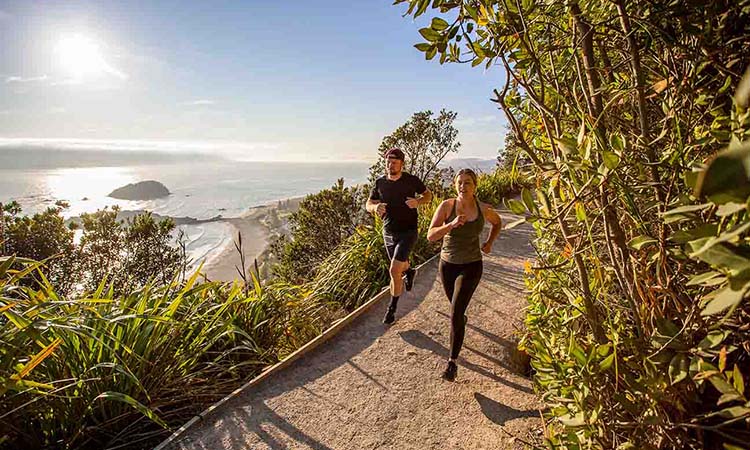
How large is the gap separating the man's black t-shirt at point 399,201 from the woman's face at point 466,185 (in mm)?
1245

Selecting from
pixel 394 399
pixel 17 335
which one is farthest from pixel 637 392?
pixel 17 335

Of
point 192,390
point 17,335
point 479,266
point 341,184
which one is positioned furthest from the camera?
point 341,184

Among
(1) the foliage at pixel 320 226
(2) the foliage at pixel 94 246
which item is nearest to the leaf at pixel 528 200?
(2) the foliage at pixel 94 246

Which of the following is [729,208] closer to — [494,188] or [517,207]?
[517,207]

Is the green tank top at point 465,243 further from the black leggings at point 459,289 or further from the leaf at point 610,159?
the leaf at point 610,159

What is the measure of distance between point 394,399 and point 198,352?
1813 mm

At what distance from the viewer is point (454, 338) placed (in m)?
3.52

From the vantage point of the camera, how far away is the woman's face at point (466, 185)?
3.77 metres

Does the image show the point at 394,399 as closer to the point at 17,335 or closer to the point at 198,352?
the point at 198,352

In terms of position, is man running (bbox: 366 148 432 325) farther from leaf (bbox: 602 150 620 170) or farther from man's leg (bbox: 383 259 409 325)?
leaf (bbox: 602 150 620 170)

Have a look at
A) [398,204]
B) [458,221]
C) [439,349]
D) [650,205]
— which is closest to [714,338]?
[650,205]

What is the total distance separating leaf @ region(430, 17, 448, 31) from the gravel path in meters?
2.62

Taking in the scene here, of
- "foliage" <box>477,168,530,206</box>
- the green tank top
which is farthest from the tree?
the green tank top

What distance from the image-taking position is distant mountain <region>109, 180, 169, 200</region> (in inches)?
804
